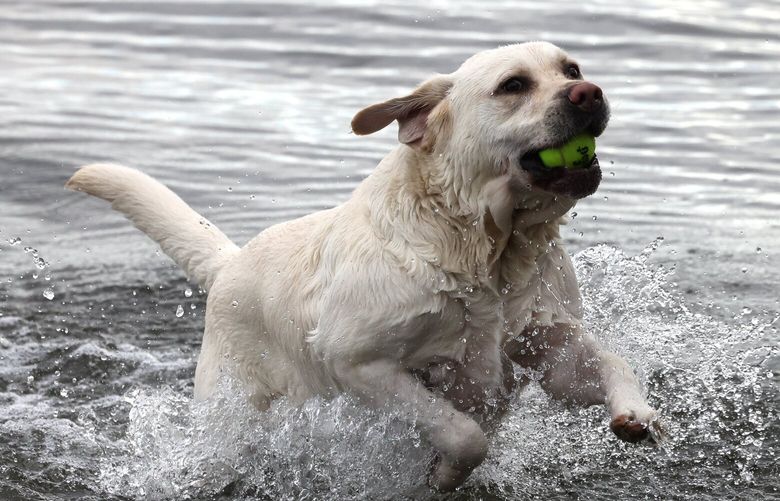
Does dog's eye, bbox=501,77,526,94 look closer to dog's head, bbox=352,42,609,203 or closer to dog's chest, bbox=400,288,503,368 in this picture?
dog's head, bbox=352,42,609,203

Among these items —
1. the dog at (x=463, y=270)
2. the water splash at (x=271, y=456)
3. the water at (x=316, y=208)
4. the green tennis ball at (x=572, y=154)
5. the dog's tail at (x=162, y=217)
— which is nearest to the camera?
the green tennis ball at (x=572, y=154)

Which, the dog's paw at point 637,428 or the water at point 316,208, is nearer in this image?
the dog's paw at point 637,428

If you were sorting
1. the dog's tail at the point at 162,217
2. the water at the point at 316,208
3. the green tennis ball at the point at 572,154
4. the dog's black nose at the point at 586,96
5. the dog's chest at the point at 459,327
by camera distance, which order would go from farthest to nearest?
1. the dog's tail at the point at 162,217
2. the water at the point at 316,208
3. the dog's chest at the point at 459,327
4. the green tennis ball at the point at 572,154
5. the dog's black nose at the point at 586,96

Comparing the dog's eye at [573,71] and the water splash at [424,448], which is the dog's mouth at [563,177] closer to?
the dog's eye at [573,71]

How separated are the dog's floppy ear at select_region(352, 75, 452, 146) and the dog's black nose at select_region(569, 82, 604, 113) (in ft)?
2.18

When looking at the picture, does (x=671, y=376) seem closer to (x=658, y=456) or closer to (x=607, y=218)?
(x=658, y=456)

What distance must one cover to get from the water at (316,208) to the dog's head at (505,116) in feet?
3.66

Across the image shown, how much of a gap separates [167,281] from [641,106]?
4.95m

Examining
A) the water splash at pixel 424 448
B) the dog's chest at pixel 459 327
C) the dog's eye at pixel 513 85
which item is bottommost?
the water splash at pixel 424 448

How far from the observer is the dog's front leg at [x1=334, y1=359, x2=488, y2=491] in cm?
503

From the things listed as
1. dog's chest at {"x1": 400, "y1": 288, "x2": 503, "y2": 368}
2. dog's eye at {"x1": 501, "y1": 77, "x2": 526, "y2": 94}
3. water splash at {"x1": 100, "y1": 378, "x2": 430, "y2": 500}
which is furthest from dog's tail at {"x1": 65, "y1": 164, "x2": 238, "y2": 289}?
dog's eye at {"x1": 501, "y1": 77, "x2": 526, "y2": 94}

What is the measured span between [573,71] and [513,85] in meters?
0.34

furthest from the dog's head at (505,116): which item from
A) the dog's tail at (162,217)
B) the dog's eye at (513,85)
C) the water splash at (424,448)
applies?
the dog's tail at (162,217)

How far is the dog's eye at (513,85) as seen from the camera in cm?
489
